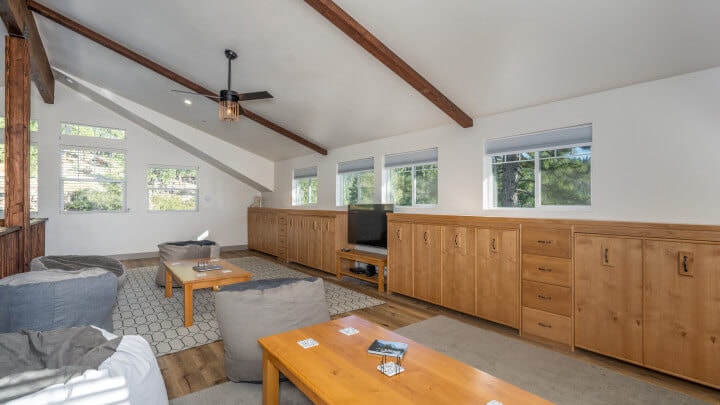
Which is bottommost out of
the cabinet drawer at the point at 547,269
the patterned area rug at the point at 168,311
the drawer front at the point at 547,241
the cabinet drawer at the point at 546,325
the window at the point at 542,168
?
the patterned area rug at the point at 168,311

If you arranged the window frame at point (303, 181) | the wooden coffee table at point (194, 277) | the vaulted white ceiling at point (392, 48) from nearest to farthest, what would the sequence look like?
the vaulted white ceiling at point (392, 48), the wooden coffee table at point (194, 277), the window frame at point (303, 181)

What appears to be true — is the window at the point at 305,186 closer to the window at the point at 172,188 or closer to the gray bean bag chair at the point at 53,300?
the window at the point at 172,188

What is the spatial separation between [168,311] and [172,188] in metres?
4.92

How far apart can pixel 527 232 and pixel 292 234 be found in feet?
15.9

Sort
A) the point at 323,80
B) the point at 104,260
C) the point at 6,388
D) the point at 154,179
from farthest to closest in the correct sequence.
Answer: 1. the point at 154,179
2. the point at 104,260
3. the point at 323,80
4. the point at 6,388

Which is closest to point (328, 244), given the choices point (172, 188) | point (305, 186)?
point (305, 186)

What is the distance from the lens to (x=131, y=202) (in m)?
7.63

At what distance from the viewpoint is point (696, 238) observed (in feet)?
8.23

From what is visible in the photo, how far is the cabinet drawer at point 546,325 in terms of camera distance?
315cm

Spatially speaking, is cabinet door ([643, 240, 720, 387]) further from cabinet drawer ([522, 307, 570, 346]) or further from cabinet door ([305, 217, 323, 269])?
cabinet door ([305, 217, 323, 269])

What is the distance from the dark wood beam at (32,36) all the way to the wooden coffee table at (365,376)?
4550 millimetres

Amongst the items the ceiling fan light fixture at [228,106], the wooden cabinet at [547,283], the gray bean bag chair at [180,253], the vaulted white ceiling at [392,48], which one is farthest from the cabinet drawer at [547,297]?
the gray bean bag chair at [180,253]

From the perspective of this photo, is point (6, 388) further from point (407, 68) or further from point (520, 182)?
point (520, 182)

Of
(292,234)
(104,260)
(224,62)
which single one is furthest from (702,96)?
(104,260)
